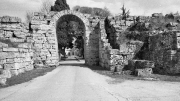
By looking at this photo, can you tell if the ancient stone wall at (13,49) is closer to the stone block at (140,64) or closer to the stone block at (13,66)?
the stone block at (13,66)

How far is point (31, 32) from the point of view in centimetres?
1177

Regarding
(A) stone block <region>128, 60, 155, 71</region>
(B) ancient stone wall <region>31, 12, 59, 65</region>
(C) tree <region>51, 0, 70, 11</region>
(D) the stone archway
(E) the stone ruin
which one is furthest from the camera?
(C) tree <region>51, 0, 70, 11</region>

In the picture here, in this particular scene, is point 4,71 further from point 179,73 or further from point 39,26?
point 179,73

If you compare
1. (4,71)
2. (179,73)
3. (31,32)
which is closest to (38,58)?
(31,32)

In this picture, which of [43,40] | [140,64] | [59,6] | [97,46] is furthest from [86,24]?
[59,6]

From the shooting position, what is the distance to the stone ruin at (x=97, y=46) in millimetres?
8323

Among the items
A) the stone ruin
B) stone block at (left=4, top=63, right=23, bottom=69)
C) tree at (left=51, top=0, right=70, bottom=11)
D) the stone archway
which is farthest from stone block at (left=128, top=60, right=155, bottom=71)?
tree at (left=51, top=0, right=70, bottom=11)

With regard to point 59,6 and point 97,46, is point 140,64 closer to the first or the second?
point 97,46

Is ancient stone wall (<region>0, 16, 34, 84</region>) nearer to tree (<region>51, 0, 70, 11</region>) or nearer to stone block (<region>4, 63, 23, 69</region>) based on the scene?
stone block (<region>4, 63, 23, 69</region>)

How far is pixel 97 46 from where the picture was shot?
43.3 ft

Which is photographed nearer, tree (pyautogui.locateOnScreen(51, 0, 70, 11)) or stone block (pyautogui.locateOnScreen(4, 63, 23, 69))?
stone block (pyautogui.locateOnScreen(4, 63, 23, 69))

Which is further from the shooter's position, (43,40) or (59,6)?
(59,6)

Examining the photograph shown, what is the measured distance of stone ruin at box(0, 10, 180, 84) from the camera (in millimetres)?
8323

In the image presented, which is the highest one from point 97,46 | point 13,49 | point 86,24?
point 86,24
